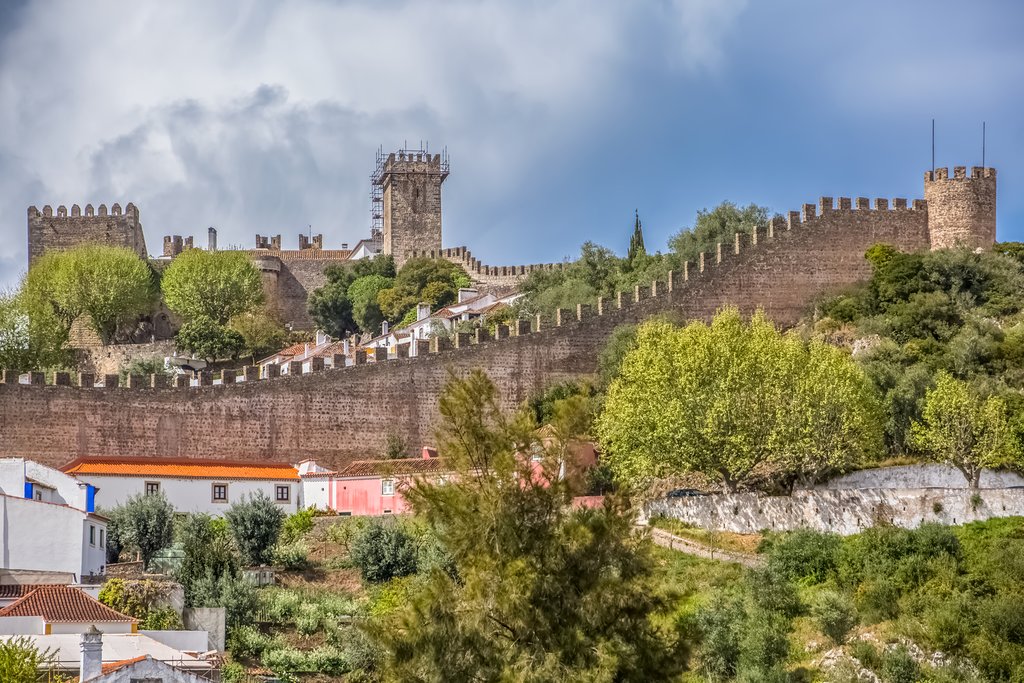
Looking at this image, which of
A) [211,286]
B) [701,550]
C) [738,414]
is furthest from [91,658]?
[211,286]

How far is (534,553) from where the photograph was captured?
1210 inches

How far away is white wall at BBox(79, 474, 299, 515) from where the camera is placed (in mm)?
52250

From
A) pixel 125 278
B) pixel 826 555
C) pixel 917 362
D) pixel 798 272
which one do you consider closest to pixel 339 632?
pixel 826 555

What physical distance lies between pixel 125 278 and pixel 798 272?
29.6 metres

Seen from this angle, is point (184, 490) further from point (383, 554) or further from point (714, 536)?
point (714, 536)

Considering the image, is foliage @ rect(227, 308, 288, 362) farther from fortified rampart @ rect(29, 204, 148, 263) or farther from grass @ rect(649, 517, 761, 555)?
grass @ rect(649, 517, 761, 555)

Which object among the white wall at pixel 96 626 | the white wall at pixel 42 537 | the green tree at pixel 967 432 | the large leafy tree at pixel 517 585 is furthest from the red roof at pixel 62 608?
the green tree at pixel 967 432

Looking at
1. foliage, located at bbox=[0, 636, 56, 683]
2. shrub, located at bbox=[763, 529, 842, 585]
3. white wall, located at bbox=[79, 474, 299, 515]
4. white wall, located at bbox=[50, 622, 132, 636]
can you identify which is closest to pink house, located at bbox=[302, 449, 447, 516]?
white wall, located at bbox=[79, 474, 299, 515]

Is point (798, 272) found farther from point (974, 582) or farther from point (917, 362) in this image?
point (974, 582)

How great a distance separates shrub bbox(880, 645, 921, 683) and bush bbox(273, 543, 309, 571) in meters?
15.5

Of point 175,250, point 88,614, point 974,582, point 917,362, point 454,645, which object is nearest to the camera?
point 454,645

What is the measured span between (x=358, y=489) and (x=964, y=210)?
77.9 feet

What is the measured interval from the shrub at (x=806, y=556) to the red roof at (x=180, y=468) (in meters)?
16.1

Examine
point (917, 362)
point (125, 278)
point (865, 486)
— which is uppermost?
point (125, 278)
